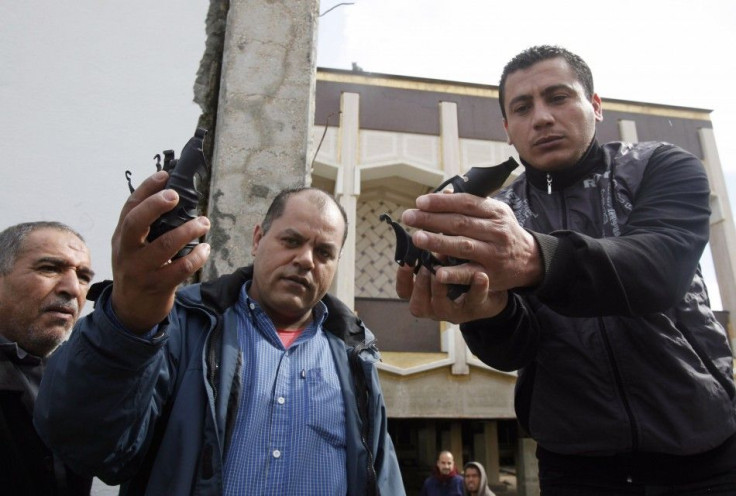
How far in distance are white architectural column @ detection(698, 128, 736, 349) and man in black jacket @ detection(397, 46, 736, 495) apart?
12.5 meters

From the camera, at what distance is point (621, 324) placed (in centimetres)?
145

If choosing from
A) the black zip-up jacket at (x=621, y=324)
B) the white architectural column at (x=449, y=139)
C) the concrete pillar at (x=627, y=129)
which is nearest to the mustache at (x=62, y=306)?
the black zip-up jacket at (x=621, y=324)

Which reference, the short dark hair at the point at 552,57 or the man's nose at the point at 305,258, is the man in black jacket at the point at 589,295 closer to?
the short dark hair at the point at 552,57

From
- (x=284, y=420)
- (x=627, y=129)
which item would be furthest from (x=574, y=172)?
(x=627, y=129)

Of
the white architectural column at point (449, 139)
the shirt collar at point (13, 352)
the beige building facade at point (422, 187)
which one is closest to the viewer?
the shirt collar at point (13, 352)

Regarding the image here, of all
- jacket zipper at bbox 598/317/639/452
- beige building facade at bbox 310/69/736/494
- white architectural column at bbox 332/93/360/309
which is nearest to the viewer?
Answer: jacket zipper at bbox 598/317/639/452

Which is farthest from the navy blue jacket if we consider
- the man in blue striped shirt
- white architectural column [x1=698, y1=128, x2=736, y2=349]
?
white architectural column [x1=698, y1=128, x2=736, y2=349]

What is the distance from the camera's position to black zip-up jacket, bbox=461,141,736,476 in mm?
1152

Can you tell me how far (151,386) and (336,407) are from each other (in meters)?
0.64

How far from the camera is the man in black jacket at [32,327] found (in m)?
1.56

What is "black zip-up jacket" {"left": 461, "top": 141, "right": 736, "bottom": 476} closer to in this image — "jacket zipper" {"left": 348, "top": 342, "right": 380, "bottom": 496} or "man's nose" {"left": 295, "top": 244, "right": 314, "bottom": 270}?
"jacket zipper" {"left": 348, "top": 342, "right": 380, "bottom": 496}

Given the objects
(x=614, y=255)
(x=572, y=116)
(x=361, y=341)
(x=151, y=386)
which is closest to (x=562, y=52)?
(x=572, y=116)

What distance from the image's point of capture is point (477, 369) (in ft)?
34.0

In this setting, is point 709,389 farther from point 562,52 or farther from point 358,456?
point 562,52
